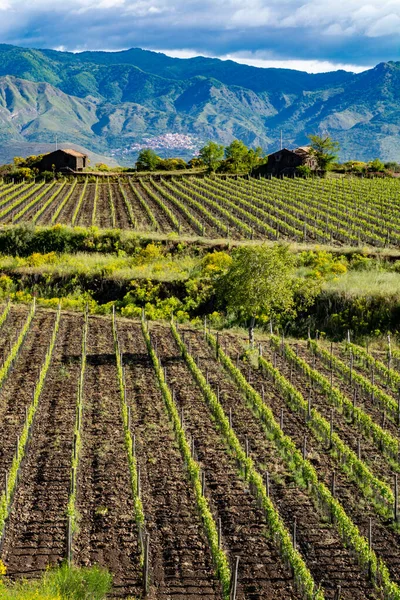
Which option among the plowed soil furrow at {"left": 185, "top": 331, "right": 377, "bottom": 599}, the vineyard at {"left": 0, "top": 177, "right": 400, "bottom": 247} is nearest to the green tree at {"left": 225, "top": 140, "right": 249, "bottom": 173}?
the vineyard at {"left": 0, "top": 177, "right": 400, "bottom": 247}

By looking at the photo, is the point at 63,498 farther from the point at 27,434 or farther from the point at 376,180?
the point at 376,180

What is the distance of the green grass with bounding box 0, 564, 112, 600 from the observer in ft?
36.1

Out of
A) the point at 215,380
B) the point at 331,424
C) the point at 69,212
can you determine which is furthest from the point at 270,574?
the point at 69,212

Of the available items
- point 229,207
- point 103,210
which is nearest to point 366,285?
point 229,207

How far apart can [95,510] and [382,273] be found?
2688 centimetres

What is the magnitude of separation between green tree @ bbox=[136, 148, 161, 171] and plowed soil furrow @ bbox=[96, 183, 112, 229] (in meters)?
20.5

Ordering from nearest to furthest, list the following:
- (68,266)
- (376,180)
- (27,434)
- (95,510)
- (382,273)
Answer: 1. (95,510)
2. (27,434)
3. (382,273)
4. (68,266)
5. (376,180)

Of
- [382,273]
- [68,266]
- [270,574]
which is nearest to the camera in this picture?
[270,574]

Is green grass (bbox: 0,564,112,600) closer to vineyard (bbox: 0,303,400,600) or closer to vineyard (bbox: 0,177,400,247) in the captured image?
vineyard (bbox: 0,303,400,600)

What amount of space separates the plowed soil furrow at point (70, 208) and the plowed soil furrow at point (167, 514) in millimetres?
36245

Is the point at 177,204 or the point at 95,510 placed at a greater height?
the point at 177,204

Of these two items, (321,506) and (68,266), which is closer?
(321,506)

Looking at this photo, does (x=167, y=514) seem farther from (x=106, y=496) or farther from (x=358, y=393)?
(x=358, y=393)

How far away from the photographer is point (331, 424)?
58.6 feet
